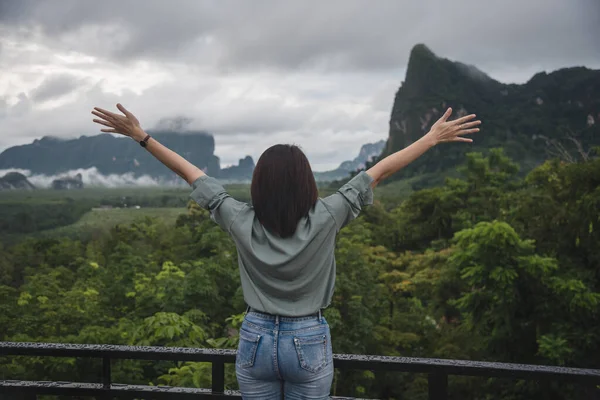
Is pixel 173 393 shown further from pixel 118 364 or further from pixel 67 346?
pixel 118 364

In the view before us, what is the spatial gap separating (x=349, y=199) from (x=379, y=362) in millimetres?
727

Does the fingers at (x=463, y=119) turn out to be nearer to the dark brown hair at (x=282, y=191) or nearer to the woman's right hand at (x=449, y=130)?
the woman's right hand at (x=449, y=130)

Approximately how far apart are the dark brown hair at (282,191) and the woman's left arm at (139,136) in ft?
1.11

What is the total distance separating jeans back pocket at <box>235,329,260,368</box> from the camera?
1.68 meters

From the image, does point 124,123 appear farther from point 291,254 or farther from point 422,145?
point 422,145

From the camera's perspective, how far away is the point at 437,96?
468ft

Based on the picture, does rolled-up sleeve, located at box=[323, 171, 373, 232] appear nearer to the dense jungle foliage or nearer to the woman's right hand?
the woman's right hand

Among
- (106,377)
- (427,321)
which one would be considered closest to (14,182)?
(427,321)

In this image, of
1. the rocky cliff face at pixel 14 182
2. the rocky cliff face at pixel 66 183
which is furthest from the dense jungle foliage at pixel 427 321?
the rocky cliff face at pixel 66 183

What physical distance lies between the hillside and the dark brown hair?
10152cm

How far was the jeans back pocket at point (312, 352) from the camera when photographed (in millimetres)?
1647

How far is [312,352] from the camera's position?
167cm

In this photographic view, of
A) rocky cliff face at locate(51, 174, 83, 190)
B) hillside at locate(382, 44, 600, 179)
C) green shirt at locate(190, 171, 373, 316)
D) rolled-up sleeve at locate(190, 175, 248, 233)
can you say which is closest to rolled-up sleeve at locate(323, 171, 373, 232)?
green shirt at locate(190, 171, 373, 316)

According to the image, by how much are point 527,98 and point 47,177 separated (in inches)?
6250
